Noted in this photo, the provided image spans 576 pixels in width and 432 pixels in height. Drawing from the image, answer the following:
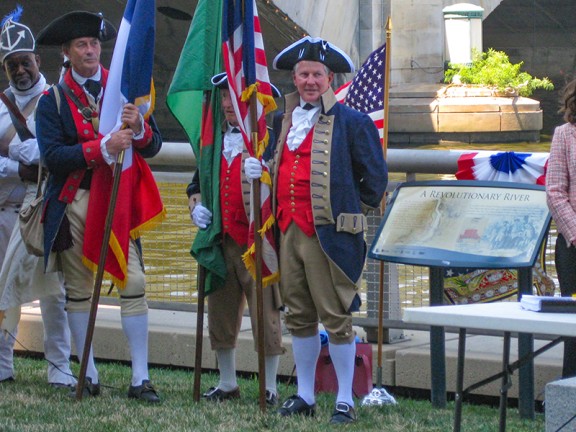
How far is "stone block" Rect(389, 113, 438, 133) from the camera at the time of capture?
28141 millimetres

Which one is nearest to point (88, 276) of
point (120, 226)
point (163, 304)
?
point (120, 226)

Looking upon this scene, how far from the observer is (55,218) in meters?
6.38

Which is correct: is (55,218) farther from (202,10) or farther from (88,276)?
(202,10)

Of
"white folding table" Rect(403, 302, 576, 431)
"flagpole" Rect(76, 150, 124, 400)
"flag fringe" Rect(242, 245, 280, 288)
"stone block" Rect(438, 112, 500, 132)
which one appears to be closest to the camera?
"white folding table" Rect(403, 302, 576, 431)

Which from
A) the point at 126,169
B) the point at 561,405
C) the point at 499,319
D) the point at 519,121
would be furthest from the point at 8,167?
the point at 519,121

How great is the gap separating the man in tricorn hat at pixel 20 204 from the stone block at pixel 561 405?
9.98ft

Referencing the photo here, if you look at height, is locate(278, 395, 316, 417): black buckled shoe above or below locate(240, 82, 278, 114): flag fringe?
below

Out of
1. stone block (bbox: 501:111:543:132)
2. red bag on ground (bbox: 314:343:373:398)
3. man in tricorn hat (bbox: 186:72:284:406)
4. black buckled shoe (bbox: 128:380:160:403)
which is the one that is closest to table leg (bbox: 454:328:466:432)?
man in tricorn hat (bbox: 186:72:284:406)

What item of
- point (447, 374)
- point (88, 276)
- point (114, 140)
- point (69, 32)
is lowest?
point (447, 374)

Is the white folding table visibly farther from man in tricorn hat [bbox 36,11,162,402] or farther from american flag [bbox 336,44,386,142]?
american flag [bbox 336,44,386,142]

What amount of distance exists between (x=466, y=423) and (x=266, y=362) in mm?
1005

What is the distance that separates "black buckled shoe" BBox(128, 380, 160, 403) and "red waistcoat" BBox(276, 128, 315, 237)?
1016mm

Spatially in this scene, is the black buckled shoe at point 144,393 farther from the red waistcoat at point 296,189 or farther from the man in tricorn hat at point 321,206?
the red waistcoat at point 296,189

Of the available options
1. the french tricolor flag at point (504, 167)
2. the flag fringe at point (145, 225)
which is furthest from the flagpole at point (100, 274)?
the french tricolor flag at point (504, 167)
